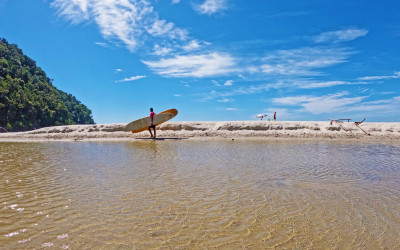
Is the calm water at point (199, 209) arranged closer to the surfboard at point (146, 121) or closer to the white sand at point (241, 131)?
the surfboard at point (146, 121)

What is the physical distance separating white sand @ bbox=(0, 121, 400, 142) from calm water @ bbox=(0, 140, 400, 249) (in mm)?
16371

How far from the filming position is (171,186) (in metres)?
6.01

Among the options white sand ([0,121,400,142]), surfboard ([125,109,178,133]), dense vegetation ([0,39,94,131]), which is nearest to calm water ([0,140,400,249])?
surfboard ([125,109,178,133])

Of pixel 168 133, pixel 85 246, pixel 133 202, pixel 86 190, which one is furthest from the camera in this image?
pixel 168 133

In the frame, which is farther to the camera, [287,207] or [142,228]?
[287,207]

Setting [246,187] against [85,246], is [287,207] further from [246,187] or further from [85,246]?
[85,246]

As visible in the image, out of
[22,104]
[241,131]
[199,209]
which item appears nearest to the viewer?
[199,209]

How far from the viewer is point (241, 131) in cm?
2495

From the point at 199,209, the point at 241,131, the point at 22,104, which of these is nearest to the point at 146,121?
the point at 241,131

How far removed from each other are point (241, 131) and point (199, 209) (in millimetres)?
20870

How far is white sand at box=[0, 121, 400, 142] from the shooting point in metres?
23.2

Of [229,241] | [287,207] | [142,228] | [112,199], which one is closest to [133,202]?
[112,199]

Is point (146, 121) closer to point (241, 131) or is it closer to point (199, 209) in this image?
point (241, 131)

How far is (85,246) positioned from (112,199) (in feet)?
6.15
